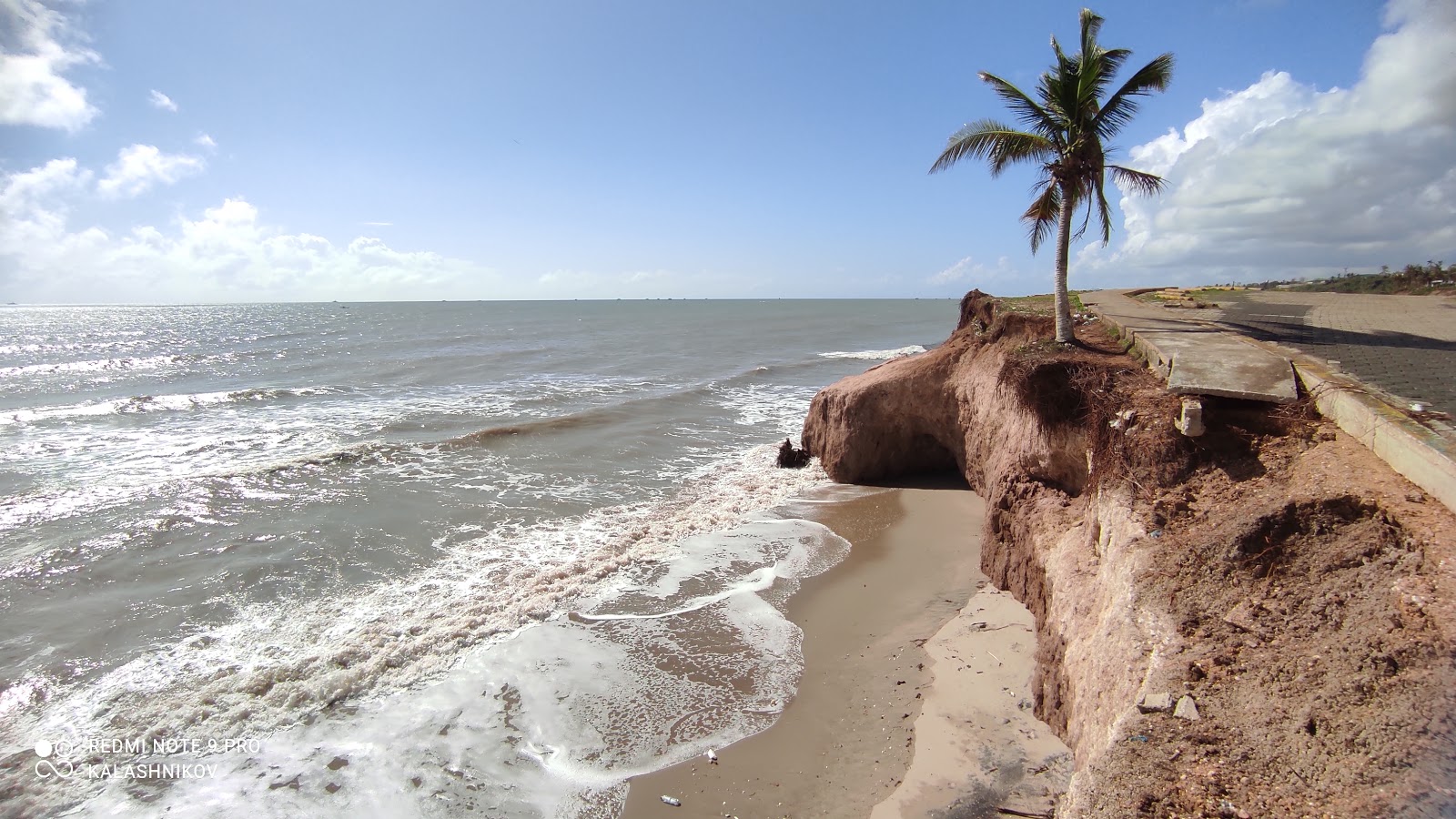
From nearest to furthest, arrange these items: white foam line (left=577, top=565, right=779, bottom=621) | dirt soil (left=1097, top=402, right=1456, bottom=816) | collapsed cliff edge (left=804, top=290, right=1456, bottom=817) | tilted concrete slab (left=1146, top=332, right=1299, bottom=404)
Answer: dirt soil (left=1097, top=402, right=1456, bottom=816) < collapsed cliff edge (left=804, top=290, right=1456, bottom=817) < tilted concrete slab (left=1146, top=332, right=1299, bottom=404) < white foam line (left=577, top=565, right=779, bottom=621)

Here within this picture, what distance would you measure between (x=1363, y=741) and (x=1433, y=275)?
2265 centimetres

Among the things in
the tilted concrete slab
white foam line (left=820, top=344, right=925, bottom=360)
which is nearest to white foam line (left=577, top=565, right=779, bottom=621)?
the tilted concrete slab

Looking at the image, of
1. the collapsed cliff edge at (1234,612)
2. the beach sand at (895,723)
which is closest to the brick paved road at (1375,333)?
the collapsed cliff edge at (1234,612)

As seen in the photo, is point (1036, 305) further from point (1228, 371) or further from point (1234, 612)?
point (1234, 612)

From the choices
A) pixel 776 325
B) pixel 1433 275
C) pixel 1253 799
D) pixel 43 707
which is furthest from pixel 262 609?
pixel 776 325

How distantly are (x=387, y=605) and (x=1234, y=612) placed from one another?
9722 millimetres

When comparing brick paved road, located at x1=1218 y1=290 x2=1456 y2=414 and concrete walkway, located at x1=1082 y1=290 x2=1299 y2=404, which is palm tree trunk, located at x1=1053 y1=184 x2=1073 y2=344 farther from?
brick paved road, located at x1=1218 y1=290 x2=1456 y2=414

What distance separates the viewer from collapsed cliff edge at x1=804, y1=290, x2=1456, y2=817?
327cm

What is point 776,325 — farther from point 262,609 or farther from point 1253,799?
point 1253,799

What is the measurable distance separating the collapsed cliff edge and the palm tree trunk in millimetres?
2111

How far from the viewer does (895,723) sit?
6230mm

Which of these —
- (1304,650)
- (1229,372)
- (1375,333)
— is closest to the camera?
(1304,650)

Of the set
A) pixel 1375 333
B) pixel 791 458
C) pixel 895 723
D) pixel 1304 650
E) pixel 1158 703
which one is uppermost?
pixel 1375 333

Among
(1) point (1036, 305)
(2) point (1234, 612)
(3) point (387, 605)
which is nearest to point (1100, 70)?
(1) point (1036, 305)
